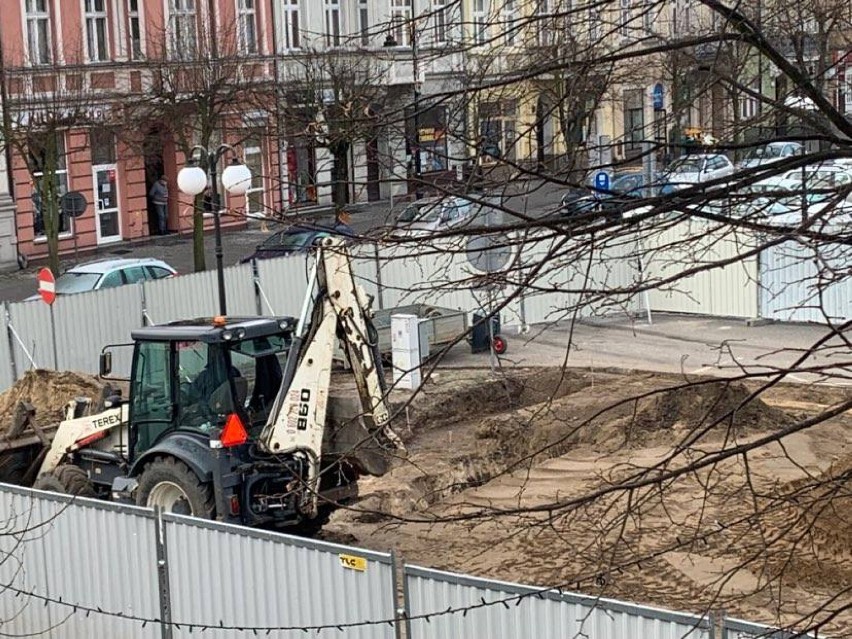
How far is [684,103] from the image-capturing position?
21.2 ft

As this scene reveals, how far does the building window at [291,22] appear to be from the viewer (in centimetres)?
4058

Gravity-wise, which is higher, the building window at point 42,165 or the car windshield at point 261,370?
the building window at point 42,165

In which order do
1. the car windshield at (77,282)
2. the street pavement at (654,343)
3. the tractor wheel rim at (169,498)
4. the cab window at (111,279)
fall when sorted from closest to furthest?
the tractor wheel rim at (169,498) < the street pavement at (654,343) < the car windshield at (77,282) < the cab window at (111,279)

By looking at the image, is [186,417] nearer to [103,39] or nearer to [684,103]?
[684,103]

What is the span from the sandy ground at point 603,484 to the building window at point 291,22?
21038 millimetres

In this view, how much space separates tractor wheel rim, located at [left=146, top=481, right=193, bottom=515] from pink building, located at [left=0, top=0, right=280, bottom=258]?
18.1m

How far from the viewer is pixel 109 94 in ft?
112

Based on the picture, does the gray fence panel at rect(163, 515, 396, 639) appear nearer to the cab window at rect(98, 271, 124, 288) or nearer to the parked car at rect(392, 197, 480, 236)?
the parked car at rect(392, 197, 480, 236)

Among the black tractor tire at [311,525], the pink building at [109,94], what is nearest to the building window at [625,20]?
the black tractor tire at [311,525]

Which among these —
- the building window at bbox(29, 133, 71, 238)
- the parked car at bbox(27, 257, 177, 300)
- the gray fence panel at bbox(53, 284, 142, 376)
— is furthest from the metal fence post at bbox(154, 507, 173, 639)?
the building window at bbox(29, 133, 71, 238)

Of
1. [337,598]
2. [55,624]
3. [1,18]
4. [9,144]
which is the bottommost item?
[55,624]

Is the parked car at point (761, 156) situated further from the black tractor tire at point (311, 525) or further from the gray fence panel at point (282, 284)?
the gray fence panel at point (282, 284)

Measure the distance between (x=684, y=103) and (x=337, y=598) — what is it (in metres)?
4.41

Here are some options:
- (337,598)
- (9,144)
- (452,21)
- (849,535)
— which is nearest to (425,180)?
(452,21)
